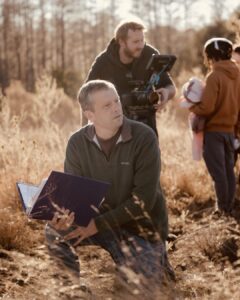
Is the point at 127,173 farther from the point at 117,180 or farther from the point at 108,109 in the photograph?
the point at 108,109

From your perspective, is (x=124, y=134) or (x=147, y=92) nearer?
(x=124, y=134)

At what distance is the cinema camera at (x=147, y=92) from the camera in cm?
504

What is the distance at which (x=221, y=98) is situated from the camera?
527cm

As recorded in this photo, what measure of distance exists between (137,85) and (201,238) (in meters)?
1.45

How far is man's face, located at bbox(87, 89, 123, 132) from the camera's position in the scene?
3.48 m

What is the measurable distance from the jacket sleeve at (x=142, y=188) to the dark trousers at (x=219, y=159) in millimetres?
1903

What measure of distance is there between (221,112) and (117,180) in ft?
6.42

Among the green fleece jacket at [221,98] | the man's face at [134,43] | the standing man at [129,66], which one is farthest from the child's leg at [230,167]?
the man's face at [134,43]

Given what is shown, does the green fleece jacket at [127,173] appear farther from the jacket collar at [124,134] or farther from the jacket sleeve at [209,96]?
the jacket sleeve at [209,96]

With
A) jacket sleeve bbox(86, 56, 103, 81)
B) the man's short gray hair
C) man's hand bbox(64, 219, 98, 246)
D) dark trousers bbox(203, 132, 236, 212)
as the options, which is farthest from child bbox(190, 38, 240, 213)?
man's hand bbox(64, 219, 98, 246)

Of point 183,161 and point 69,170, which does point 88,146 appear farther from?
point 183,161

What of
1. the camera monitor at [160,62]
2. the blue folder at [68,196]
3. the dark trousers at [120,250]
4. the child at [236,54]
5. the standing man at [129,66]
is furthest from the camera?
the child at [236,54]

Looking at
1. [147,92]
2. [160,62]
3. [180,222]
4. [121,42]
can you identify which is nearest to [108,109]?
A: [147,92]

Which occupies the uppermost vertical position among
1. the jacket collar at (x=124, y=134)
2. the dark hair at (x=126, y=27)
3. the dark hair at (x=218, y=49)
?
the dark hair at (x=126, y=27)
